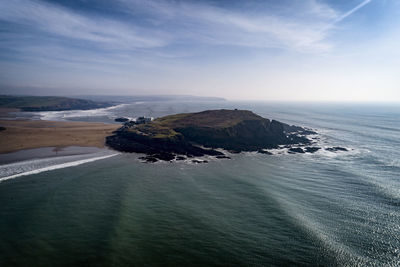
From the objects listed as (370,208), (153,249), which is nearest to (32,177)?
(153,249)

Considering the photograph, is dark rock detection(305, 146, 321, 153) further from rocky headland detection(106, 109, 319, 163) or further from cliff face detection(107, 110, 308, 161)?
cliff face detection(107, 110, 308, 161)

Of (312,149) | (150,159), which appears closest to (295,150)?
(312,149)

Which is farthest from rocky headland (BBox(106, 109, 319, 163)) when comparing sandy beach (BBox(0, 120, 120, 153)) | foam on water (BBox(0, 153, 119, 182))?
foam on water (BBox(0, 153, 119, 182))

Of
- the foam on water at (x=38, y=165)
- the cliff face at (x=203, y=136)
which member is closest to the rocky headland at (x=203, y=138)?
the cliff face at (x=203, y=136)

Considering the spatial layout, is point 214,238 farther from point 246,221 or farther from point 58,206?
point 58,206

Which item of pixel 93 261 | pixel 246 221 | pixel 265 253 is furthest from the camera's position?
pixel 246 221

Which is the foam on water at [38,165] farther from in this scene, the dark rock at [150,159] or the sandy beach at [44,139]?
the sandy beach at [44,139]

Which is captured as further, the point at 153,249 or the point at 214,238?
the point at 214,238
